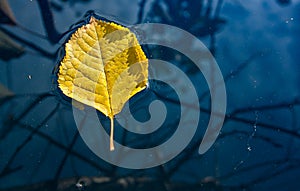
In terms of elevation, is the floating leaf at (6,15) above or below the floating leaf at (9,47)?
above

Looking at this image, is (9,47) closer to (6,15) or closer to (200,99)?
(6,15)

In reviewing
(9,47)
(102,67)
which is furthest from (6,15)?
(102,67)

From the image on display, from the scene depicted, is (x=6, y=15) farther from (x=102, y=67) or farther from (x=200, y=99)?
(x=200, y=99)

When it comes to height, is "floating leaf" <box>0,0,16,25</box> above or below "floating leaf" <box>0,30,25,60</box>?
above

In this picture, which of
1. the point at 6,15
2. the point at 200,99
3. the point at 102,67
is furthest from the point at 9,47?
the point at 200,99

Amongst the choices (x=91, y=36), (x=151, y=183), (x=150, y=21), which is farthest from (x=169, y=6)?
(x=151, y=183)
